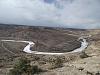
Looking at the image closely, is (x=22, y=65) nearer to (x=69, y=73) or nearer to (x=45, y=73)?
(x=45, y=73)

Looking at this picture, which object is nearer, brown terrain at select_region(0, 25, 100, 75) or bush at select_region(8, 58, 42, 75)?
bush at select_region(8, 58, 42, 75)

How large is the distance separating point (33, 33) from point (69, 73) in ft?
372

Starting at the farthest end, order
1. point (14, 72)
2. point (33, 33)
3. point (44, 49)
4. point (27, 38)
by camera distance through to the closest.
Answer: point (33, 33)
point (27, 38)
point (44, 49)
point (14, 72)

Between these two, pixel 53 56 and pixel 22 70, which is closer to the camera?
pixel 22 70

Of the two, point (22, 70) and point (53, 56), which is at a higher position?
point (22, 70)

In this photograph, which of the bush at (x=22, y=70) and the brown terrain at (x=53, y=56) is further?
the brown terrain at (x=53, y=56)

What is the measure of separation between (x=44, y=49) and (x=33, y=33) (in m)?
50.8

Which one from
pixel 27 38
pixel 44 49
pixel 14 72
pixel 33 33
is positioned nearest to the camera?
pixel 14 72

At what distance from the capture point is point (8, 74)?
30.6 meters

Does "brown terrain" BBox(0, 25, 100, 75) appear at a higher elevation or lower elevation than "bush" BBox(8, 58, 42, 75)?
lower

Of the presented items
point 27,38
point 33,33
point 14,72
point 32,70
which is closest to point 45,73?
point 32,70

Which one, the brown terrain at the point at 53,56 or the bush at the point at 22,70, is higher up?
the bush at the point at 22,70

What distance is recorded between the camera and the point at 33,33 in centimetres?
14350

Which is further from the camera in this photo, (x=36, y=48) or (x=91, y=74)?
(x=36, y=48)
